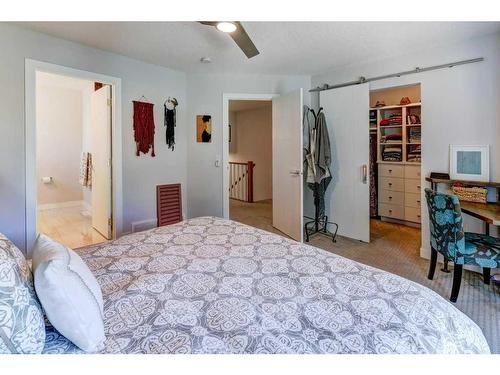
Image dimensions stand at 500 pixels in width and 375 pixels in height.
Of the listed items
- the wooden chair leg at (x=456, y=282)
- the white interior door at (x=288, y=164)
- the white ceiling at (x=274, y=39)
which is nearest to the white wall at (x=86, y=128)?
the white ceiling at (x=274, y=39)

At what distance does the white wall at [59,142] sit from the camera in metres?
5.62

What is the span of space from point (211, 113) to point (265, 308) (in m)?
3.41

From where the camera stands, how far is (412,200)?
14.5ft

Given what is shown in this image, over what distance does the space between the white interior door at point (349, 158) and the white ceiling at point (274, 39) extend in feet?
1.53

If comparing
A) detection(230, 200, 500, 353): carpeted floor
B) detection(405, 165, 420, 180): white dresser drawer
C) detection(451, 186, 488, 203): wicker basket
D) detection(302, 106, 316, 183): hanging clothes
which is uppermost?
detection(302, 106, 316, 183): hanging clothes

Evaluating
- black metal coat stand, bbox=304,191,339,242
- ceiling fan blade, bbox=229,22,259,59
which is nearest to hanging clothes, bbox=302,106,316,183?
black metal coat stand, bbox=304,191,339,242

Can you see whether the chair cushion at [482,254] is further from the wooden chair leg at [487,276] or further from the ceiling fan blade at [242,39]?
the ceiling fan blade at [242,39]

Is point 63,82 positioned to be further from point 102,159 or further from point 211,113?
point 211,113

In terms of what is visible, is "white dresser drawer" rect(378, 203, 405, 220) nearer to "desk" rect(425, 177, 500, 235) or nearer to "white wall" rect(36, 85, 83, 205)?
"desk" rect(425, 177, 500, 235)

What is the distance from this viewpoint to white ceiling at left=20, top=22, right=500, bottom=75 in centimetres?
253

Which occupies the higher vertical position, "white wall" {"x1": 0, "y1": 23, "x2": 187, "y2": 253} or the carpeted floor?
"white wall" {"x1": 0, "y1": 23, "x2": 187, "y2": 253}

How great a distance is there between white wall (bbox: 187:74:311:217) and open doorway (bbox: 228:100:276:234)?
228 centimetres
